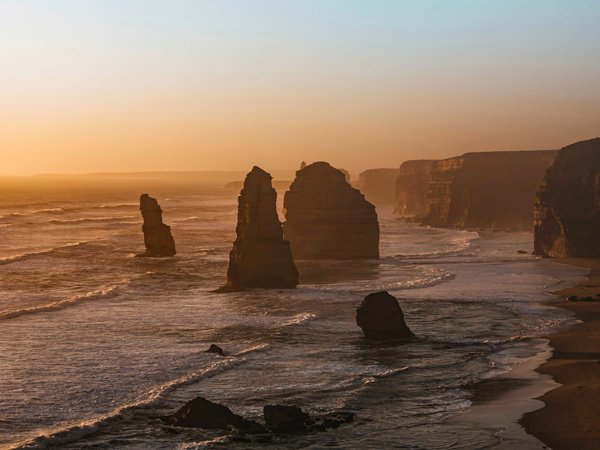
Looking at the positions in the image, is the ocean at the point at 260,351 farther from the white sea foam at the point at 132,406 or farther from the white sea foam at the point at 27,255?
the white sea foam at the point at 27,255

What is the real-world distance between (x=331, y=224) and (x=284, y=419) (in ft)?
175

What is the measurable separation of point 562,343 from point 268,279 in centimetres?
2368

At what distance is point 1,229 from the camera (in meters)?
116

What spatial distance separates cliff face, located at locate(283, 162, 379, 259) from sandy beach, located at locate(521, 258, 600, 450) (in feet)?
118

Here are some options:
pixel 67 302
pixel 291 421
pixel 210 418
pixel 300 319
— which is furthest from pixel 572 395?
pixel 67 302

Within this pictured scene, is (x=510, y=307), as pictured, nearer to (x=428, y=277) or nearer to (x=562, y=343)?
(x=562, y=343)

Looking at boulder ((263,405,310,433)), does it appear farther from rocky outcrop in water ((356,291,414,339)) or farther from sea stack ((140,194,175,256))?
sea stack ((140,194,175,256))

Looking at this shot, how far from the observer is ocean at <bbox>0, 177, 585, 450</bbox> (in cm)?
2212

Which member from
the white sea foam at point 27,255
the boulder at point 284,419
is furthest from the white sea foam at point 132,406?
the white sea foam at point 27,255

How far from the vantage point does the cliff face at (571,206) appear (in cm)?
7400

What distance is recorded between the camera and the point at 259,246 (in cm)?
5222

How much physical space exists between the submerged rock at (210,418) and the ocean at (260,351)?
15.0 inches

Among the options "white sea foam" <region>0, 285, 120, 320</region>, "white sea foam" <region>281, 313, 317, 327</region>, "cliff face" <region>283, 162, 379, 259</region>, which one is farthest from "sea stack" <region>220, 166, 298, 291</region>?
"cliff face" <region>283, 162, 379, 259</region>

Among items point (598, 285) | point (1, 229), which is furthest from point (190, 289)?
point (1, 229)
